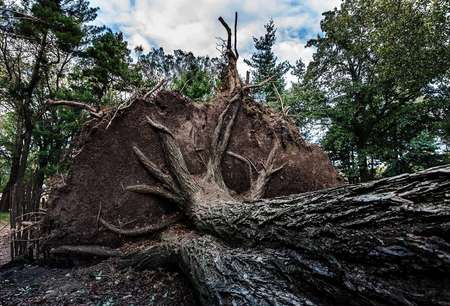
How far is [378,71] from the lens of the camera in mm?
9742

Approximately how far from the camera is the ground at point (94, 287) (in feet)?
7.95

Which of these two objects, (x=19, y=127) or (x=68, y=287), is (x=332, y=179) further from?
(x=19, y=127)

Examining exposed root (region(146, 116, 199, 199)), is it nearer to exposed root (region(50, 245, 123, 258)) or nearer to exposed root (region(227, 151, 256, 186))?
exposed root (region(227, 151, 256, 186))

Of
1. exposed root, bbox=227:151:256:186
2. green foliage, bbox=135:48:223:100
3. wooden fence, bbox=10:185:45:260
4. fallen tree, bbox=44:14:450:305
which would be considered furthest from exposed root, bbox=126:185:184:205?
green foliage, bbox=135:48:223:100

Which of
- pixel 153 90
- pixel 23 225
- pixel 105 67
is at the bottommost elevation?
pixel 23 225

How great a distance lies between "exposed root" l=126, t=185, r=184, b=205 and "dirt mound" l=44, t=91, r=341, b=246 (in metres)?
0.09

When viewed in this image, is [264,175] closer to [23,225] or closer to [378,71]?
[23,225]

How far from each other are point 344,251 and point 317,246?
0.17 m

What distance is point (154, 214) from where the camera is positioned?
11.8ft

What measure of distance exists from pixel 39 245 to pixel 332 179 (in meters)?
4.72

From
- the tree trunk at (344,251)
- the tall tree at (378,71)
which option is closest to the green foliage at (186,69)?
the tall tree at (378,71)

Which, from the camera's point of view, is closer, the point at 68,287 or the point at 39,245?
the point at 68,287

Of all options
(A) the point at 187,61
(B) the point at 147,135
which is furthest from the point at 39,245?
(A) the point at 187,61

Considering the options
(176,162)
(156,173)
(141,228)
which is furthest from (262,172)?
(141,228)
